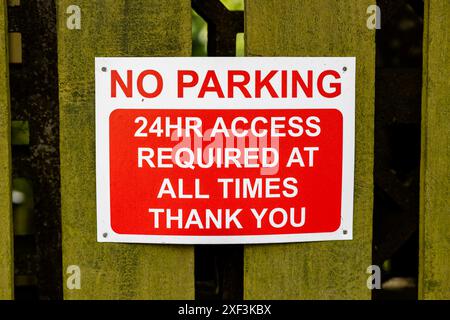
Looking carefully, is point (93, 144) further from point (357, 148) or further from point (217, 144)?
point (357, 148)

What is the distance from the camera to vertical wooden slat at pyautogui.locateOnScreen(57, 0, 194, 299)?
69.7 inches

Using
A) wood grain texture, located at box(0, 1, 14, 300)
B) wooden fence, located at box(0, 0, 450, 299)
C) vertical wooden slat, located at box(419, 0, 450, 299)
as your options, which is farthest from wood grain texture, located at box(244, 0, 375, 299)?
wood grain texture, located at box(0, 1, 14, 300)

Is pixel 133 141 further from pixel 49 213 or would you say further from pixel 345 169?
pixel 345 169

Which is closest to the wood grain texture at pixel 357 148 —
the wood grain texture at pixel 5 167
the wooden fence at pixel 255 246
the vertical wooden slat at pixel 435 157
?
the wooden fence at pixel 255 246

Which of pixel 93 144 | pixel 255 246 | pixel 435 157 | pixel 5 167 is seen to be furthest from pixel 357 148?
pixel 5 167

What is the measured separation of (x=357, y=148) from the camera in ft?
6.03

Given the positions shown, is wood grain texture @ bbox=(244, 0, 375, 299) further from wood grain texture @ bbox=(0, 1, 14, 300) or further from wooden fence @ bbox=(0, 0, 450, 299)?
wood grain texture @ bbox=(0, 1, 14, 300)

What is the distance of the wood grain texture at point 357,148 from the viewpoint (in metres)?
1.78

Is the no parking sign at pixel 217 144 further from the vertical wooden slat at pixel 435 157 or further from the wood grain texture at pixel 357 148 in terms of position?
the vertical wooden slat at pixel 435 157

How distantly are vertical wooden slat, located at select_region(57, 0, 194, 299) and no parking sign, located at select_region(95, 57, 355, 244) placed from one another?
0.04 metres

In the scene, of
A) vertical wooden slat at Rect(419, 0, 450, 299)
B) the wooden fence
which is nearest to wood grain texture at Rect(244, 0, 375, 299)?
the wooden fence

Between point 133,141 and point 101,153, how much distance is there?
11 cm

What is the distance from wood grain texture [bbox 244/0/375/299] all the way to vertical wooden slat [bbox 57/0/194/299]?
22cm

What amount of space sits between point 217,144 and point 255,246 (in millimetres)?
346
